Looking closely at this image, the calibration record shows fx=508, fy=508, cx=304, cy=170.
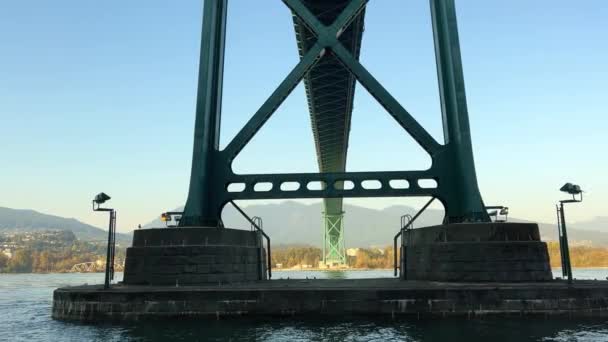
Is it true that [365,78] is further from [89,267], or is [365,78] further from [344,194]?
[89,267]

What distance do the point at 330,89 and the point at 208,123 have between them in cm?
2295

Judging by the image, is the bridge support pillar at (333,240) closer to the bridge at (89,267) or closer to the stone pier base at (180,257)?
the bridge at (89,267)

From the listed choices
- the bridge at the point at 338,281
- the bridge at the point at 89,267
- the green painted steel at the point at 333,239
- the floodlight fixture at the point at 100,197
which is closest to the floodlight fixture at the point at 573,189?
the bridge at the point at 338,281

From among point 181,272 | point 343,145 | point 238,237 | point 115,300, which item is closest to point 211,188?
point 238,237

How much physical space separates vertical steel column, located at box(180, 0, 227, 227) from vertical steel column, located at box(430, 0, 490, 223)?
34.4ft

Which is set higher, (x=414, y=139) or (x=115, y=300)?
(x=414, y=139)

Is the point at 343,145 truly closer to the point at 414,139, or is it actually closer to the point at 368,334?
the point at 414,139

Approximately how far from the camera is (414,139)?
2342cm

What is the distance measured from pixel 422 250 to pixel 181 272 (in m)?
10.0

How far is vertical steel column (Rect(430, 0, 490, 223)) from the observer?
2183cm

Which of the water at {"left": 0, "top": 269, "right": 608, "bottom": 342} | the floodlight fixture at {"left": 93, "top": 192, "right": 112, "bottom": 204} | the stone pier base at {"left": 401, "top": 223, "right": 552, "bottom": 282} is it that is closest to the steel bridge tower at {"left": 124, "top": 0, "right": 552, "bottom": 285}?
the stone pier base at {"left": 401, "top": 223, "right": 552, "bottom": 282}

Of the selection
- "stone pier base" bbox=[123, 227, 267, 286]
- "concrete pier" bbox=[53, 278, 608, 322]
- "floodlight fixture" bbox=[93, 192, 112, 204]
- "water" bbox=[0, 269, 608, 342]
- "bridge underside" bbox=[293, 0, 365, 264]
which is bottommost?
"water" bbox=[0, 269, 608, 342]

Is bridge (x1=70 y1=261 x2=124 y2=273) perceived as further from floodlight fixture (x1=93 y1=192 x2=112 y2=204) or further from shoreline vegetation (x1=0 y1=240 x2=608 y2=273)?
floodlight fixture (x1=93 y1=192 x2=112 y2=204)

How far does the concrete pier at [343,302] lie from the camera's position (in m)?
16.2
